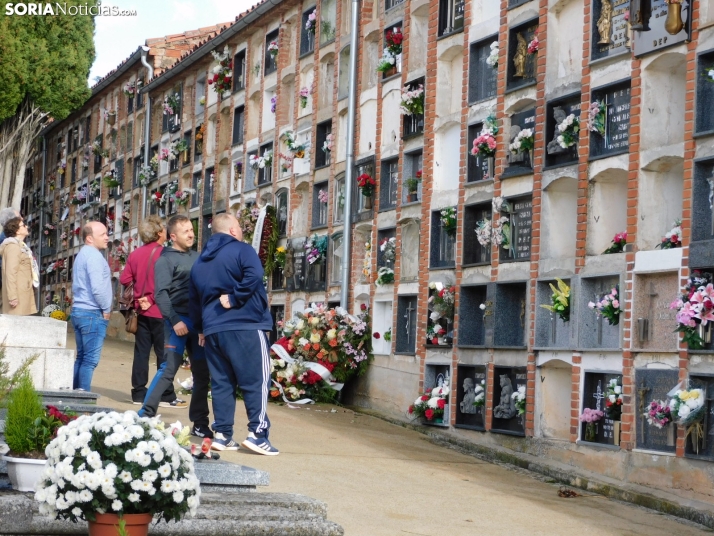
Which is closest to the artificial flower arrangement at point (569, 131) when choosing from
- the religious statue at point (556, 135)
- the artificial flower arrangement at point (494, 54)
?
the religious statue at point (556, 135)

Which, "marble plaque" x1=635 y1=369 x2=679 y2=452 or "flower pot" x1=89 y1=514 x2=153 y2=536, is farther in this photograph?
"marble plaque" x1=635 y1=369 x2=679 y2=452

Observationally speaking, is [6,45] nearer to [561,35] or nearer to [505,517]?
[561,35]

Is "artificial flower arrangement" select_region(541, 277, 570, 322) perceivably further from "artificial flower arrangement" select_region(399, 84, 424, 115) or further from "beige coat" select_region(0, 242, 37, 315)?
"beige coat" select_region(0, 242, 37, 315)

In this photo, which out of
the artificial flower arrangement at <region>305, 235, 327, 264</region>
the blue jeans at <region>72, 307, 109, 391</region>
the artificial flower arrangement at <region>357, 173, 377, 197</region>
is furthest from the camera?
the artificial flower arrangement at <region>305, 235, 327, 264</region>

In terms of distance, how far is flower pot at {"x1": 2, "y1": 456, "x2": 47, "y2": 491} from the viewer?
6.58 meters

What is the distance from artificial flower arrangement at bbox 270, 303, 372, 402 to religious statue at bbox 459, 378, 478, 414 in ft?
8.84

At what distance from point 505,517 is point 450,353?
5.99 m

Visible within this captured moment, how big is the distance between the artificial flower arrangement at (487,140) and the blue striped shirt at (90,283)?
4.89 m

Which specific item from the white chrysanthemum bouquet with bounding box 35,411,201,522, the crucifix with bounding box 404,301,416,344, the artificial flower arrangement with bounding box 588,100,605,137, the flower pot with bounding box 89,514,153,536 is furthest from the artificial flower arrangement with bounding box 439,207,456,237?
the flower pot with bounding box 89,514,153,536

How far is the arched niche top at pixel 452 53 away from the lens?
50.2ft

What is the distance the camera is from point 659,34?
11125mm

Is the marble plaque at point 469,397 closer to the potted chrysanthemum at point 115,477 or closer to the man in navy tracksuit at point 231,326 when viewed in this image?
the man in navy tracksuit at point 231,326

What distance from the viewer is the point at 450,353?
14.5 meters

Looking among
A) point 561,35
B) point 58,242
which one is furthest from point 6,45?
point 561,35
